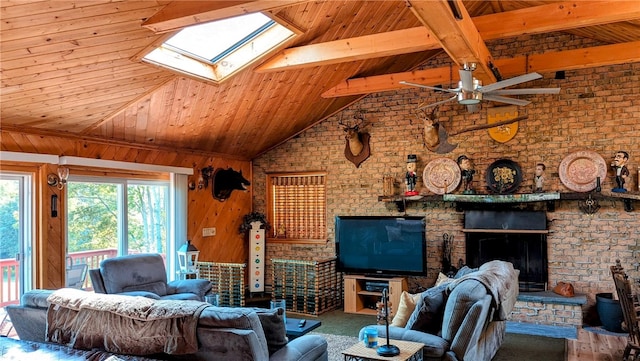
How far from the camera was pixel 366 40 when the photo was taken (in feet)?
17.4

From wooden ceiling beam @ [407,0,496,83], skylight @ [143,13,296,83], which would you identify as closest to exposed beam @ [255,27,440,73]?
skylight @ [143,13,296,83]

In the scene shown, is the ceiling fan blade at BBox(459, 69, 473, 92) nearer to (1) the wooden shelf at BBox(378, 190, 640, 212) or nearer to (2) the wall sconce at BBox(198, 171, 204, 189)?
(1) the wooden shelf at BBox(378, 190, 640, 212)

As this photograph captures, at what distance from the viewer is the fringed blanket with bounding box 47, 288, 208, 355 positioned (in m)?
3.00

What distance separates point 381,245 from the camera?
738 cm

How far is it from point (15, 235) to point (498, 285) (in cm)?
484

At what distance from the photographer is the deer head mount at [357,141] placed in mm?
7934

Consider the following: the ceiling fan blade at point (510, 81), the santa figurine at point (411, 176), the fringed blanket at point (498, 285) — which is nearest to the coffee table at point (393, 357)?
the fringed blanket at point (498, 285)

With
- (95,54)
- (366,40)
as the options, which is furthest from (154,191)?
(366,40)

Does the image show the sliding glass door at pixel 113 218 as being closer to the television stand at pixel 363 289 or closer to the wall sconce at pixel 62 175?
the wall sconce at pixel 62 175

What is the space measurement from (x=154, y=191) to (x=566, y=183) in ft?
18.6

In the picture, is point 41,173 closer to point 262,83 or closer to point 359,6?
point 262,83

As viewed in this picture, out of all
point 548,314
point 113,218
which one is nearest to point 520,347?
point 548,314

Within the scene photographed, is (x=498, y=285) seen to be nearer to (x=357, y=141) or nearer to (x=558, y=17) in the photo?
(x=558, y=17)

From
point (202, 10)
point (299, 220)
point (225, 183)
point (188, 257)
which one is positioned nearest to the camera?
point (202, 10)
